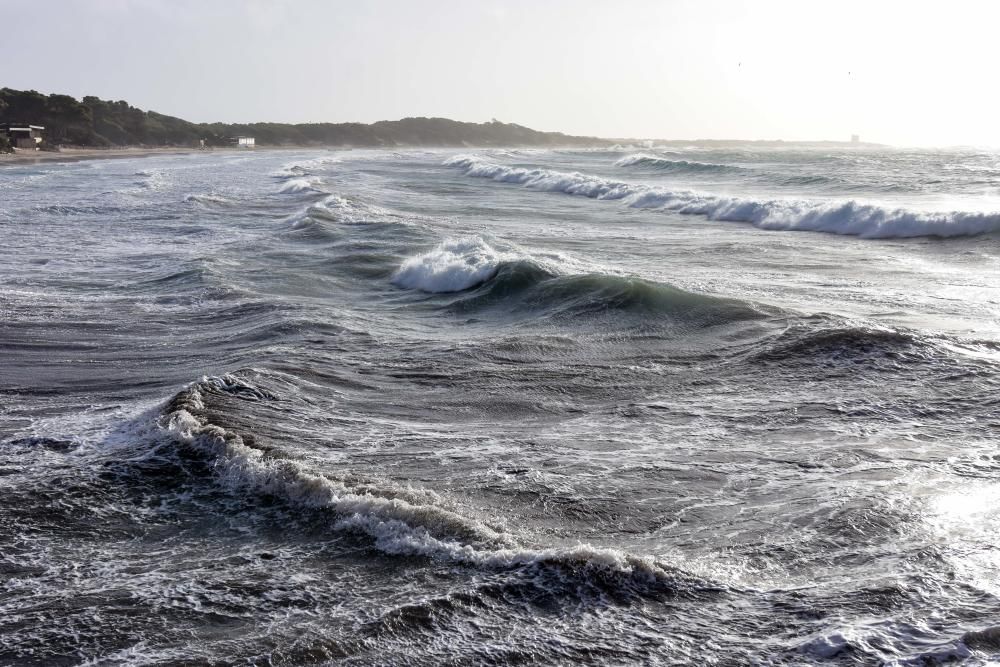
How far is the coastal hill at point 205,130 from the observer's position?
85.8 meters

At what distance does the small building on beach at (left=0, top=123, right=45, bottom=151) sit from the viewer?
6812 cm

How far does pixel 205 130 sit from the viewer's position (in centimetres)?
11406

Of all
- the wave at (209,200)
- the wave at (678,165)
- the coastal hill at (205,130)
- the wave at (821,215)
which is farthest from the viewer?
the coastal hill at (205,130)

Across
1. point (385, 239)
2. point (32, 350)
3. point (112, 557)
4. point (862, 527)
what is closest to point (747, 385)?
point (862, 527)

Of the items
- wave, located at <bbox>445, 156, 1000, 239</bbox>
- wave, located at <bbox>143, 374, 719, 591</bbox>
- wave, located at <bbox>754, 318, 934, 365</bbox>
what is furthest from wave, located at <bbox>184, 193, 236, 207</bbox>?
wave, located at <bbox>143, 374, 719, 591</bbox>

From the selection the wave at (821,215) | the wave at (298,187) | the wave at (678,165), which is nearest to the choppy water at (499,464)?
the wave at (821,215)

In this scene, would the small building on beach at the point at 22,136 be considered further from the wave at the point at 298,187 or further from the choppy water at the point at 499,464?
the choppy water at the point at 499,464

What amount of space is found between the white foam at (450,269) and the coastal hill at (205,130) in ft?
244

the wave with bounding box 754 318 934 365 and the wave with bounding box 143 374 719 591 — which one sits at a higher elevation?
the wave with bounding box 754 318 934 365

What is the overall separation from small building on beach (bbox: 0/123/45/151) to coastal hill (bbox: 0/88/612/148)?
684 cm

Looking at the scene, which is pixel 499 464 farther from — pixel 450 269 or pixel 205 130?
pixel 205 130

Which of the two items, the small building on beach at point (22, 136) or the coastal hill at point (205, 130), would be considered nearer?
the small building on beach at point (22, 136)

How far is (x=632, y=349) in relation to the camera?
386 inches

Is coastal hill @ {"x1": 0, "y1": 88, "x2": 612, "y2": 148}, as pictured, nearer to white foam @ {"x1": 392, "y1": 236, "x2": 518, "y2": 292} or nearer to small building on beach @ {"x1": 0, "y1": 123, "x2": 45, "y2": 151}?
small building on beach @ {"x1": 0, "y1": 123, "x2": 45, "y2": 151}
